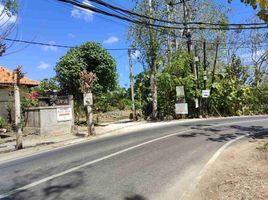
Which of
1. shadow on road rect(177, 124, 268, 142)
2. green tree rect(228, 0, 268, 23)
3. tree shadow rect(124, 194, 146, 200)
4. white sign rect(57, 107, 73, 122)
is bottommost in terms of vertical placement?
tree shadow rect(124, 194, 146, 200)

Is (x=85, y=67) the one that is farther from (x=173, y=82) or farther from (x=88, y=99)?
(x=173, y=82)

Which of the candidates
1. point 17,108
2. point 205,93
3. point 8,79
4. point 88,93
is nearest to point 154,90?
point 205,93

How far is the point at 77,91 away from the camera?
24.0 meters

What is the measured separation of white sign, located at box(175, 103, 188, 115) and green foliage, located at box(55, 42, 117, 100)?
18.0 feet

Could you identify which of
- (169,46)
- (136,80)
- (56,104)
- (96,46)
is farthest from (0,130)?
(169,46)

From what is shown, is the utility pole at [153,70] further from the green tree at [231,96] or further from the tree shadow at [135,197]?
the tree shadow at [135,197]

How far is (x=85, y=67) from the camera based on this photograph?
23.2m

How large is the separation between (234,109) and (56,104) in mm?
15202

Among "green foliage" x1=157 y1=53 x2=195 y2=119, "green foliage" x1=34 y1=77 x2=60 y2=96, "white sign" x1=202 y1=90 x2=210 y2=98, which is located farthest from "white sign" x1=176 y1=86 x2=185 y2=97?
"green foliage" x1=34 y1=77 x2=60 y2=96

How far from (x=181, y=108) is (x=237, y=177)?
18.5 m

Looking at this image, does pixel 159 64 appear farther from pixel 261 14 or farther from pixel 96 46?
pixel 261 14

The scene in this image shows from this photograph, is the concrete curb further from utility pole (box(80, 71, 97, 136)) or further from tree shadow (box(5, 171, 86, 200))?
utility pole (box(80, 71, 97, 136))

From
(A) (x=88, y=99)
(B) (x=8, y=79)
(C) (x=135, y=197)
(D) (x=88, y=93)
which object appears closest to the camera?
(C) (x=135, y=197)

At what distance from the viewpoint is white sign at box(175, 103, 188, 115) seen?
999 inches
